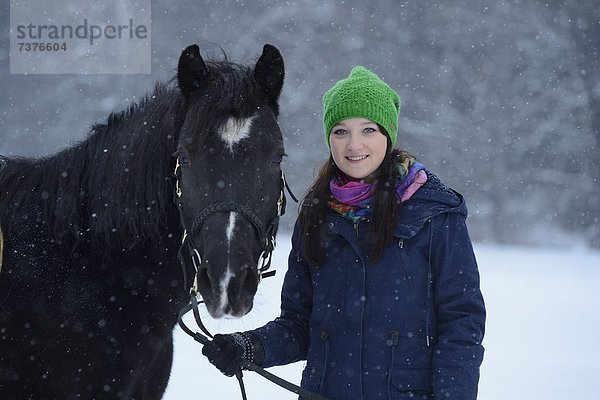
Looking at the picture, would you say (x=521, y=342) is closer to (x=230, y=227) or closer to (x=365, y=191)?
(x=365, y=191)

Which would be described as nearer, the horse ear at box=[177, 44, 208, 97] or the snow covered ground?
the horse ear at box=[177, 44, 208, 97]

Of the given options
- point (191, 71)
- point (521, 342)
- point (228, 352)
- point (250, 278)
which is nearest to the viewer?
point (250, 278)

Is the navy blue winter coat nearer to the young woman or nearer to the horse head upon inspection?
the young woman

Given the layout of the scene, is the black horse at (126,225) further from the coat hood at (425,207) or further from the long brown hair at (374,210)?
the coat hood at (425,207)

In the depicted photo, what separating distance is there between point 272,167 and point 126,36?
15.2m

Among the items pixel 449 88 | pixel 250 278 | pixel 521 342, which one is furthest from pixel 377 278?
pixel 449 88

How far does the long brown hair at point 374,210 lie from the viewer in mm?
2012

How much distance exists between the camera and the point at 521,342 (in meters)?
6.66

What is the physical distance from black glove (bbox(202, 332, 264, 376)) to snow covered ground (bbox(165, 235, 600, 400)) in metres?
0.33

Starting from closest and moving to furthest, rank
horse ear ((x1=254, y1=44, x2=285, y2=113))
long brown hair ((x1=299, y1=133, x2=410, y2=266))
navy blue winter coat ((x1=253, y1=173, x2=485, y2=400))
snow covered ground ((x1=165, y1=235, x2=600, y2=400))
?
navy blue winter coat ((x1=253, y1=173, x2=485, y2=400)) < long brown hair ((x1=299, y1=133, x2=410, y2=266)) < horse ear ((x1=254, y1=44, x2=285, y2=113)) < snow covered ground ((x1=165, y1=235, x2=600, y2=400))

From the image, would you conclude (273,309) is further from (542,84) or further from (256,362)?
(542,84)

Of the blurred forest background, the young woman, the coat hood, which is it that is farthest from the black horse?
the blurred forest background

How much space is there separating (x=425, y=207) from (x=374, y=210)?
0.54 ft

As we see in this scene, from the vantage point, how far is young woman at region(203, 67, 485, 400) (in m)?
1.94
